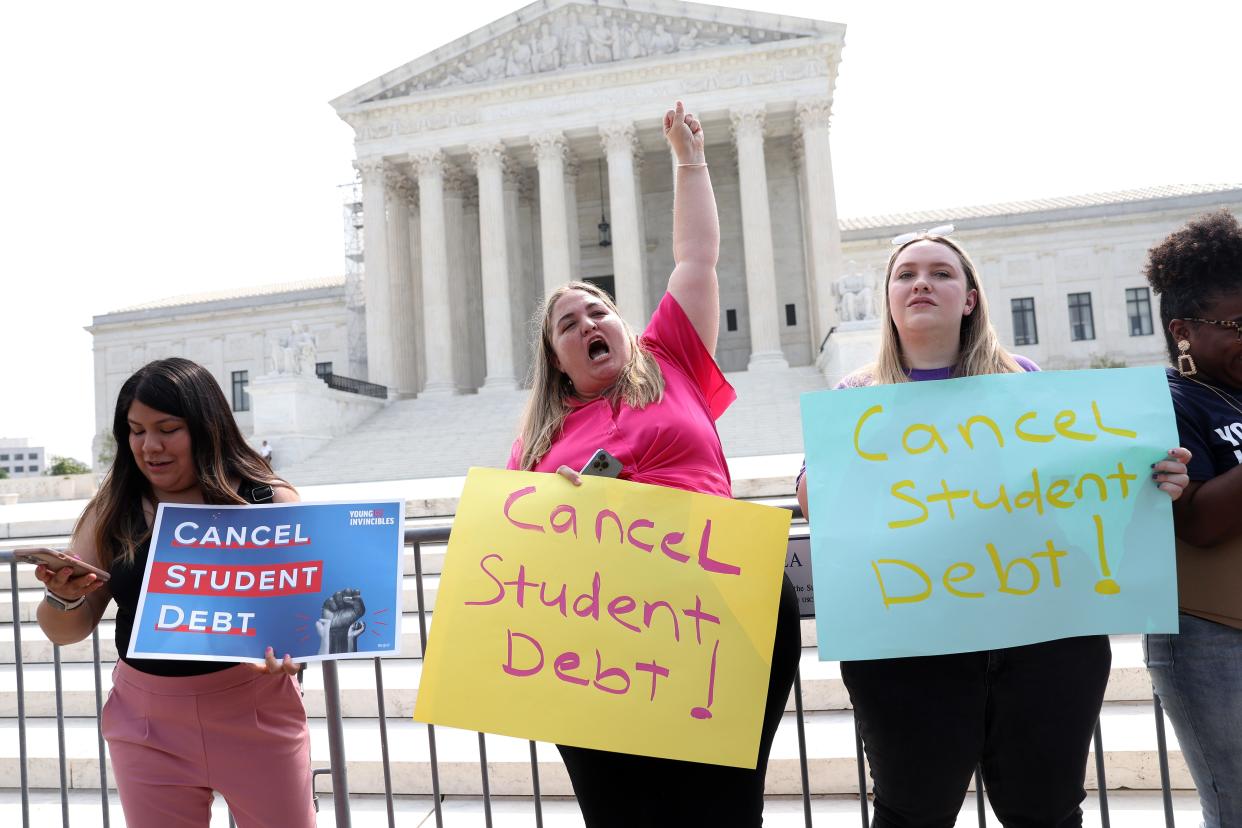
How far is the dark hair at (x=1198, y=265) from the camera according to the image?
8.14 feet

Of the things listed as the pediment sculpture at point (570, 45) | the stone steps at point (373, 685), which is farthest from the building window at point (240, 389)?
the stone steps at point (373, 685)

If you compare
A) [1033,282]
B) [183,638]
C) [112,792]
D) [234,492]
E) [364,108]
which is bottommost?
[112,792]

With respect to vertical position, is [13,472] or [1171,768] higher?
[13,472]

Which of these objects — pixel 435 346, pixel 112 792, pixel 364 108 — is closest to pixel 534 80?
pixel 364 108

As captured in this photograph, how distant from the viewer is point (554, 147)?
34.6 m

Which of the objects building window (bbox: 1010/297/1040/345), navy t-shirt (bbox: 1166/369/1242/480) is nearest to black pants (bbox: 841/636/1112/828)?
navy t-shirt (bbox: 1166/369/1242/480)

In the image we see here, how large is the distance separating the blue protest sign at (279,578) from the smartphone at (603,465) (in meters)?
0.69

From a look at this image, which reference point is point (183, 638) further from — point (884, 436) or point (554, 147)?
point (554, 147)

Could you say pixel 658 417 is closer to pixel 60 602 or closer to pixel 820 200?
pixel 60 602

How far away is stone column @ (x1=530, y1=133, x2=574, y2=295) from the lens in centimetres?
3450

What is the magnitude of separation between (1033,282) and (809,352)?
15276 mm

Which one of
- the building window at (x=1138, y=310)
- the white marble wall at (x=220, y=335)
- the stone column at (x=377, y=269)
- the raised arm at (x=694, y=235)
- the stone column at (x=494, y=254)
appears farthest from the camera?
the white marble wall at (x=220, y=335)

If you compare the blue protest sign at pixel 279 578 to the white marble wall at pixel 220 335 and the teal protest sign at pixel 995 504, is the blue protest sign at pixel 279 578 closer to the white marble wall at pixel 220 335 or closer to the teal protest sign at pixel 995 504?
the teal protest sign at pixel 995 504

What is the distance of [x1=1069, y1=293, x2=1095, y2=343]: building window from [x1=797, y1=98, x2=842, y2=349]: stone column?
18843mm
